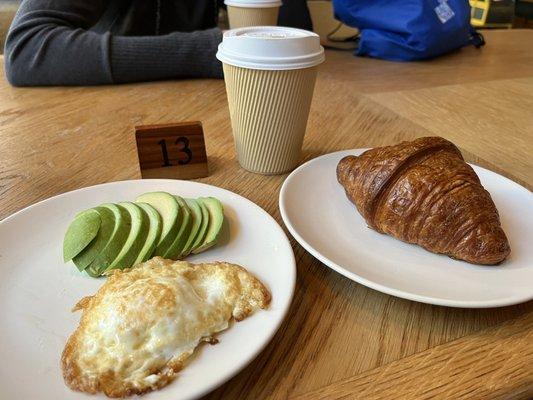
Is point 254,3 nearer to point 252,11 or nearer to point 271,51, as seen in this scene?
point 252,11

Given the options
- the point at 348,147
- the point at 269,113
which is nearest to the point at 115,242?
the point at 269,113

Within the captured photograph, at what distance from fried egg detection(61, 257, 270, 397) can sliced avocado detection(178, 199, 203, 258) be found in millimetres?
78

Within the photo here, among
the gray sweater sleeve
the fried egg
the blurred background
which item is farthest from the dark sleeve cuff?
the blurred background

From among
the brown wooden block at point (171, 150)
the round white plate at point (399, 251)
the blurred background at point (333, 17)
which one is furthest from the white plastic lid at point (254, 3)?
the blurred background at point (333, 17)

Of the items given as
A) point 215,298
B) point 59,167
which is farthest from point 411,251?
point 59,167

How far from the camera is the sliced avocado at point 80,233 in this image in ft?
2.21

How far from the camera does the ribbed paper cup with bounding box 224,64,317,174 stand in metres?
0.91

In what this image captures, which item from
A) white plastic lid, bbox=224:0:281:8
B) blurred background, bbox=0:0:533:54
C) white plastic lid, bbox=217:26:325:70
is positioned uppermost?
white plastic lid, bbox=217:26:325:70

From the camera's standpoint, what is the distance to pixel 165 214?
2.49 feet

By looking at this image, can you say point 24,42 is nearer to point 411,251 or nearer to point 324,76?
point 324,76

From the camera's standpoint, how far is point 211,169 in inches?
42.2

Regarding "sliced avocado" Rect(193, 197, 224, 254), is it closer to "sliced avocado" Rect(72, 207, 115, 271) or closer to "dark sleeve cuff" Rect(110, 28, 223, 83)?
"sliced avocado" Rect(72, 207, 115, 271)

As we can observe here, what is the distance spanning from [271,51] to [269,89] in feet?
0.27

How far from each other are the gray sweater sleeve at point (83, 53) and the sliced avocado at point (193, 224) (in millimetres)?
1017
